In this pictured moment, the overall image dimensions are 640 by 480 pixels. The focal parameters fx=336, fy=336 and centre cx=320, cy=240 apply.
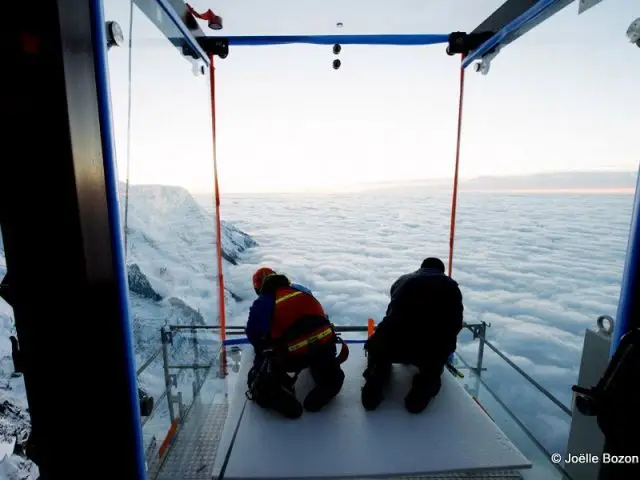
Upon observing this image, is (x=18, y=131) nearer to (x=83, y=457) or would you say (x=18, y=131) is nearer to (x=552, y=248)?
(x=83, y=457)

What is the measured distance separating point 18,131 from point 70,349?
2.51 ft

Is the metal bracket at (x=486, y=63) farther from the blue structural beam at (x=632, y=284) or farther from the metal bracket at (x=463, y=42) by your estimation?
the blue structural beam at (x=632, y=284)

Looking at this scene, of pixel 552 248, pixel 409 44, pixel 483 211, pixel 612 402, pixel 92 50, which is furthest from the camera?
pixel 483 211

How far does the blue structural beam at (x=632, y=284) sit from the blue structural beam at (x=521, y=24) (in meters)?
1.46

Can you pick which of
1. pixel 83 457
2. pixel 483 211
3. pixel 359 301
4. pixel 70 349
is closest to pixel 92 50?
pixel 70 349

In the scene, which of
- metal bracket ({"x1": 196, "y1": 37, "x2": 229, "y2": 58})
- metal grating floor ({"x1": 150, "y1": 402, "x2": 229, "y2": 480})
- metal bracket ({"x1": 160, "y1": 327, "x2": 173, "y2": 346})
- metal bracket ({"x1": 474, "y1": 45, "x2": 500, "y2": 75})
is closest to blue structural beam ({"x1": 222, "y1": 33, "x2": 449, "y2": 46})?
metal bracket ({"x1": 196, "y1": 37, "x2": 229, "y2": 58})

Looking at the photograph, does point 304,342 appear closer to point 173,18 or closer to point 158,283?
point 173,18

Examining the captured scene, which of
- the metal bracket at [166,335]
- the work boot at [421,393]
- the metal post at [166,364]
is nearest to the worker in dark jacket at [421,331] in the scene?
the work boot at [421,393]

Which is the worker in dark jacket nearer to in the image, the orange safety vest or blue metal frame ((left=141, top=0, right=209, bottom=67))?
the orange safety vest

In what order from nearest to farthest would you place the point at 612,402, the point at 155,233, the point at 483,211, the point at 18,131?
the point at 18,131, the point at 612,402, the point at 155,233, the point at 483,211

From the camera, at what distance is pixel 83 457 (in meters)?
1.32

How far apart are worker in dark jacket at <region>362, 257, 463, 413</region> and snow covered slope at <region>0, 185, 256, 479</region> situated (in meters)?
2.03

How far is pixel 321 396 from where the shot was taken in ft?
7.00

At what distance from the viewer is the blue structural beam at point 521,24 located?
7.16 ft
